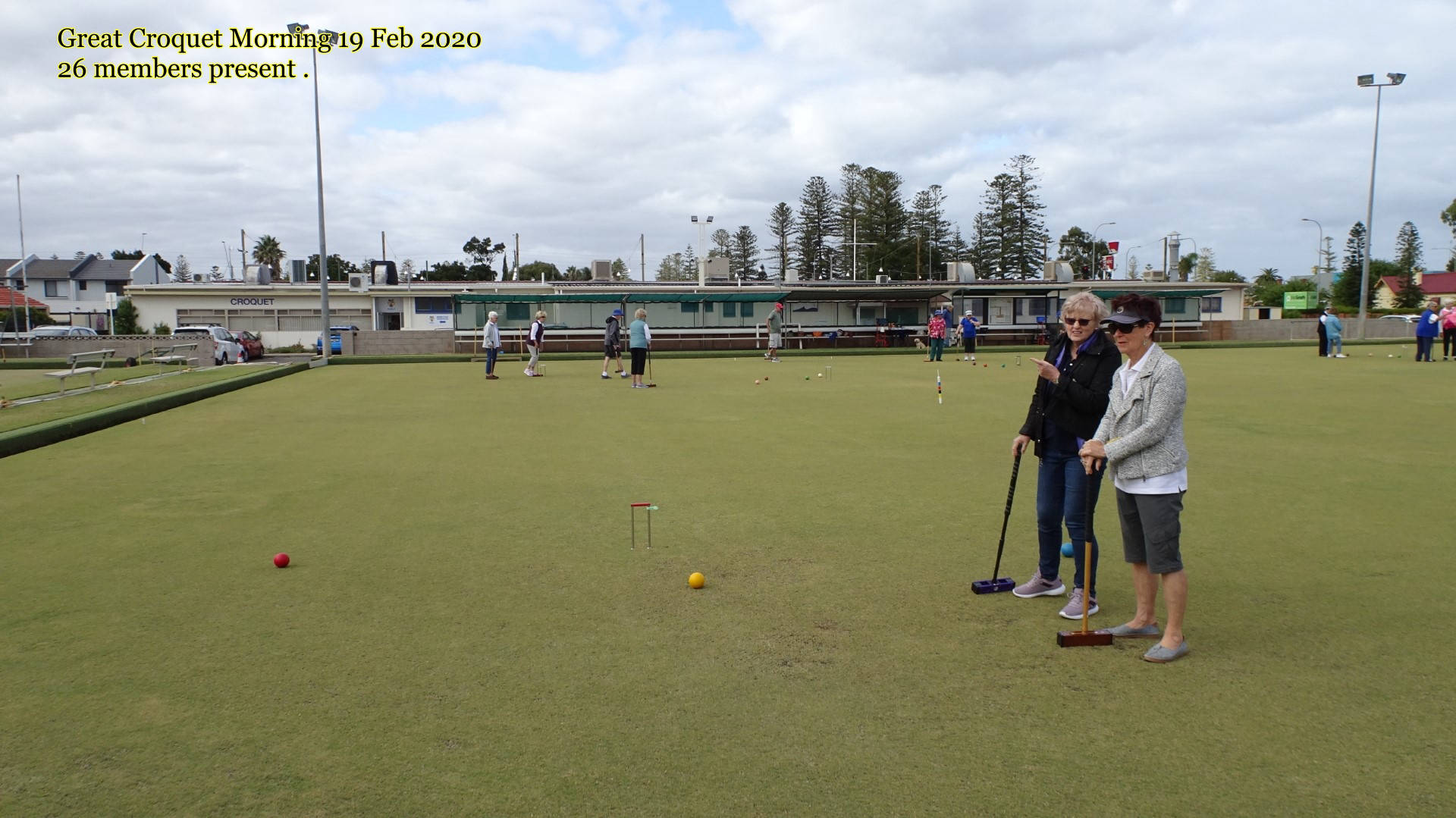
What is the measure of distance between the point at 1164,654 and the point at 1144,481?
81 cm

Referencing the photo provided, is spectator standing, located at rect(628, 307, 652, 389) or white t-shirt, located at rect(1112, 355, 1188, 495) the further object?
spectator standing, located at rect(628, 307, 652, 389)

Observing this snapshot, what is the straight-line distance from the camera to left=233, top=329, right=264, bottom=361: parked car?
3838cm

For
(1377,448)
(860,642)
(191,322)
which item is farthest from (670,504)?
(191,322)

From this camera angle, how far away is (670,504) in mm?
7645

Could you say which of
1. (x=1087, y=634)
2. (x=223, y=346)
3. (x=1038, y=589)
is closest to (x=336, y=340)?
(x=223, y=346)

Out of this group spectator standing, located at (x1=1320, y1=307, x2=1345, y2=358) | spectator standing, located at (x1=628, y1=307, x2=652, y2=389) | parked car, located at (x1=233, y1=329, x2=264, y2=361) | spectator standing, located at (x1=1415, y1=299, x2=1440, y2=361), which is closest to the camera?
spectator standing, located at (x1=628, y1=307, x2=652, y2=389)

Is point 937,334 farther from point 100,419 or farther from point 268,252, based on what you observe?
point 268,252

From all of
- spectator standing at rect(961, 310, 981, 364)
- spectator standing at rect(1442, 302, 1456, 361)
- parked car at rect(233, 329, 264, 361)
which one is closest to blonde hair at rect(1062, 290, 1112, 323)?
spectator standing at rect(961, 310, 981, 364)

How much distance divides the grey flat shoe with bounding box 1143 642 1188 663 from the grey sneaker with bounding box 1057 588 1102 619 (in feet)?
1.71

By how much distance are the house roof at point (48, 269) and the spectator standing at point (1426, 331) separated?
85710 mm

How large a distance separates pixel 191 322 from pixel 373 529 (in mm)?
47990

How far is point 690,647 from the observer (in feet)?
14.5

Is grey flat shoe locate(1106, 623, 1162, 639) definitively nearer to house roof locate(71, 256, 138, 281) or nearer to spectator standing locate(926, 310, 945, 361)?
spectator standing locate(926, 310, 945, 361)

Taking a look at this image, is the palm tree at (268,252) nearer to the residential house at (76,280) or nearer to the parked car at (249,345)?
the residential house at (76,280)
